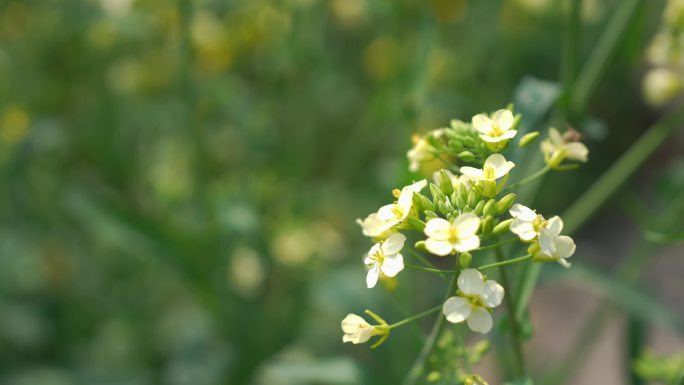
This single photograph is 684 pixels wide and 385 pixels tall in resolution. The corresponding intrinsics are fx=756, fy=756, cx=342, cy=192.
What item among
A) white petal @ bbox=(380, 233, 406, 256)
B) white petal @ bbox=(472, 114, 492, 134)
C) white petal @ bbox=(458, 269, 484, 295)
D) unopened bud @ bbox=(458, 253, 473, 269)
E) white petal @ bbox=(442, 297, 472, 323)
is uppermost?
white petal @ bbox=(472, 114, 492, 134)

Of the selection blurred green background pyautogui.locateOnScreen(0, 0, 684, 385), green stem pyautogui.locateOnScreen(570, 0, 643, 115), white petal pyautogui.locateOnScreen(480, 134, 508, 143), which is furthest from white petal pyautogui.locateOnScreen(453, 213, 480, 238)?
blurred green background pyautogui.locateOnScreen(0, 0, 684, 385)

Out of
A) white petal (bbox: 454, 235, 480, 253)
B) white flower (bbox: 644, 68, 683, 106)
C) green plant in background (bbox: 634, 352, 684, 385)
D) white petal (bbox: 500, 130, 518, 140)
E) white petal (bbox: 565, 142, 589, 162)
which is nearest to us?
white petal (bbox: 454, 235, 480, 253)

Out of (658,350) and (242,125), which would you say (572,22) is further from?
(658,350)

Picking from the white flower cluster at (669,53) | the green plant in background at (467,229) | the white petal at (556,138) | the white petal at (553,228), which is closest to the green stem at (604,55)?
the white flower cluster at (669,53)

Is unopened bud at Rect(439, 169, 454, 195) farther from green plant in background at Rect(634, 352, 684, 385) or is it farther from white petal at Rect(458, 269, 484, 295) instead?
green plant in background at Rect(634, 352, 684, 385)

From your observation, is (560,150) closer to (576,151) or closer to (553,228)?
(576,151)

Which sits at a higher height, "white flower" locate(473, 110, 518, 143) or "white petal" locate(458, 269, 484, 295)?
"white flower" locate(473, 110, 518, 143)

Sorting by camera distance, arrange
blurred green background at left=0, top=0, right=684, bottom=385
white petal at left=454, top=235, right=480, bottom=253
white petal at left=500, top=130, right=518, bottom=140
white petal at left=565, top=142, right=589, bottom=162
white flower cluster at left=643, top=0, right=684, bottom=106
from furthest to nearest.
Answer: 1. blurred green background at left=0, top=0, right=684, bottom=385
2. white flower cluster at left=643, top=0, right=684, bottom=106
3. white petal at left=565, top=142, right=589, bottom=162
4. white petal at left=500, top=130, right=518, bottom=140
5. white petal at left=454, top=235, right=480, bottom=253
